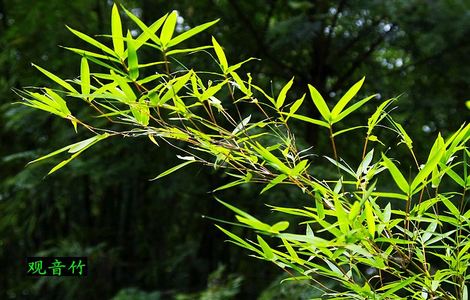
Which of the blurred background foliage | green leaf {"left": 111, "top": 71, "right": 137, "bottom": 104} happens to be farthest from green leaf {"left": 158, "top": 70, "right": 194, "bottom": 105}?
the blurred background foliage

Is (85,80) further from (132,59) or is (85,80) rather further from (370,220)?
(370,220)

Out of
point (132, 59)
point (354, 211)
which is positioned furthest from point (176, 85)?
point (354, 211)

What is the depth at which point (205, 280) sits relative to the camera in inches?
71.5

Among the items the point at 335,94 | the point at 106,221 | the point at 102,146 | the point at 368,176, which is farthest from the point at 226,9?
the point at 368,176

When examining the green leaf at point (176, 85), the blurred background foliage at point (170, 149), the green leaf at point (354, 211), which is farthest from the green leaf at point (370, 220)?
the blurred background foliage at point (170, 149)

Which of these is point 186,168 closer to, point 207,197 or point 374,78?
point 207,197

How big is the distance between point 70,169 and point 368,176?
1.27 m

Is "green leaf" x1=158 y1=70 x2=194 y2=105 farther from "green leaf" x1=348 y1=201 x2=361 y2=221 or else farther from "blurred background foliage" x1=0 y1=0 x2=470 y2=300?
"blurred background foliage" x1=0 y1=0 x2=470 y2=300

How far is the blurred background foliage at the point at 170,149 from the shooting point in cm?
155

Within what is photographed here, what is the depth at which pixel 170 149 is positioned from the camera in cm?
165

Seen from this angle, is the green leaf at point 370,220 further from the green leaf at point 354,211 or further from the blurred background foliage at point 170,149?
the blurred background foliage at point 170,149

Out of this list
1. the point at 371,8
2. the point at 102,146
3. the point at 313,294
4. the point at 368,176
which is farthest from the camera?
the point at 102,146

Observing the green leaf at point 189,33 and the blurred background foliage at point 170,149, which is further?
the blurred background foliage at point 170,149

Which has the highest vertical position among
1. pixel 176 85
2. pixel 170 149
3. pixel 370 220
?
pixel 176 85
